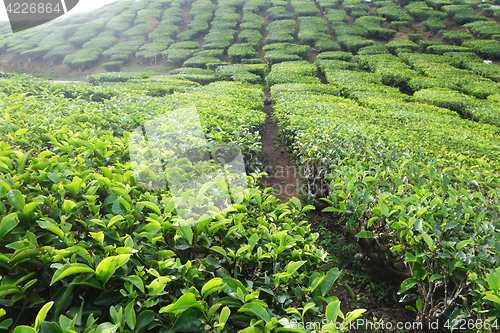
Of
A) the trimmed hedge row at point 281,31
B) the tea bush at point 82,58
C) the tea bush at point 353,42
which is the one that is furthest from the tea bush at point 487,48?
the tea bush at point 82,58

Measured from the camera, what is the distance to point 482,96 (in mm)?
12078

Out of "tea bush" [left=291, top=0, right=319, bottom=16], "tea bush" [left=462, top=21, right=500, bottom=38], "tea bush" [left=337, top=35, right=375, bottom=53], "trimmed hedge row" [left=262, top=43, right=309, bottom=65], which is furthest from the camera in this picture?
"tea bush" [left=291, top=0, right=319, bottom=16]

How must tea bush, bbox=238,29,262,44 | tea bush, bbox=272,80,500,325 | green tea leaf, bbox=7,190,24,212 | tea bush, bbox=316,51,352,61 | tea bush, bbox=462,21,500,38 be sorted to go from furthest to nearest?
tea bush, bbox=238,29,262,44
tea bush, bbox=462,21,500,38
tea bush, bbox=316,51,352,61
tea bush, bbox=272,80,500,325
green tea leaf, bbox=7,190,24,212

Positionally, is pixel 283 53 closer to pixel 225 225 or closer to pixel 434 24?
pixel 434 24

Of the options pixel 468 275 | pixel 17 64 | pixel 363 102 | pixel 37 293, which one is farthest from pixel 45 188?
pixel 17 64

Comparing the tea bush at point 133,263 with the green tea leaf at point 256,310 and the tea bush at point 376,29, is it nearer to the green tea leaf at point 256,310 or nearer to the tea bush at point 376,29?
the green tea leaf at point 256,310

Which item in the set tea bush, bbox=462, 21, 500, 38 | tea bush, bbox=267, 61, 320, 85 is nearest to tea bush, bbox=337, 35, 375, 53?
tea bush, bbox=267, 61, 320, 85

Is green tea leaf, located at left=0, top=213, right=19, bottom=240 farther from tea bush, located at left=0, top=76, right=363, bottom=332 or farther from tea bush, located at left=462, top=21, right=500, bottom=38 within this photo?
tea bush, located at left=462, top=21, right=500, bottom=38

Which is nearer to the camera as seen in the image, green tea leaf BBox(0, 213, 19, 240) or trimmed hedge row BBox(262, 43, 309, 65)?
green tea leaf BBox(0, 213, 19, 240)

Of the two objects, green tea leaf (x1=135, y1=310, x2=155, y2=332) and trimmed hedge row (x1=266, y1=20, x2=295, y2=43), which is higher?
trimmed hedge row (x1=266, y1=20, x2=295, y2=43)

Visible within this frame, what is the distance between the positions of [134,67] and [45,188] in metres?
24.2

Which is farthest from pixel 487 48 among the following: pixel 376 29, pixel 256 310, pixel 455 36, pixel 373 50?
pixel 256 310

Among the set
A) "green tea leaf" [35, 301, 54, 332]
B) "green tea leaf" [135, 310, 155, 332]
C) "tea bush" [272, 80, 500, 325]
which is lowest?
"tea bush" [272, 80, 500, 325]

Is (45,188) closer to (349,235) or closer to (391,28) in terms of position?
(349,235)
